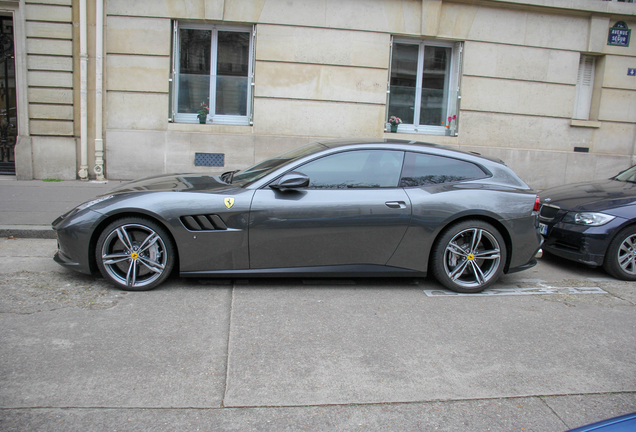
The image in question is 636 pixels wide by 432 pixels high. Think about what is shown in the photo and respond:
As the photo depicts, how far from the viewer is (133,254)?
183 inches

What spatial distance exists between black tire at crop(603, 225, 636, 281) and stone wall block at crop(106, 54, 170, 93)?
8.63 m

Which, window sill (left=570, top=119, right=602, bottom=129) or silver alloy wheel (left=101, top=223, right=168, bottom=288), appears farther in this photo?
window sill (left=570, top=119, right=602, bottom=129)

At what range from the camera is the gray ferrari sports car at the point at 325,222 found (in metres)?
4.62

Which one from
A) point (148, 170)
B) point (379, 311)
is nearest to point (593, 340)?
point (379, 311)

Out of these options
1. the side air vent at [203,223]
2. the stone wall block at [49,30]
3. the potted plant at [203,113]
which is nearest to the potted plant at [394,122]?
the potted plant at [203,113]

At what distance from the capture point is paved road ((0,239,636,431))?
2.89 metres

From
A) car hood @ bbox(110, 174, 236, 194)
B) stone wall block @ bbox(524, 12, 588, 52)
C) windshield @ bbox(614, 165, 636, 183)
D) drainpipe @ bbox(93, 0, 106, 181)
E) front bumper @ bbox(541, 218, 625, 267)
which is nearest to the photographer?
car hood @ bbox(110, 174, 236, 194)

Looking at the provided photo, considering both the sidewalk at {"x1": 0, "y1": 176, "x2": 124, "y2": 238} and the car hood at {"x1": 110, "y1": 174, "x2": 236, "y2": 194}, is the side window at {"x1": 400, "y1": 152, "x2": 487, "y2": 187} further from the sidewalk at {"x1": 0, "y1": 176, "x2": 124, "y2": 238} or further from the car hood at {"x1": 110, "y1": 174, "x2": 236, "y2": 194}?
the sidewalk at {"x1": 0, "y1": 176, "x2": 124, "y2": 238}

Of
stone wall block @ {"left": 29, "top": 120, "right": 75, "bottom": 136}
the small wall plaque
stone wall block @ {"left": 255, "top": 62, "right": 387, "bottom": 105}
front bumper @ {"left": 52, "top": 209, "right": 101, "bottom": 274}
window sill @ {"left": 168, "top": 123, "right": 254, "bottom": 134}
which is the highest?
the small wall plaque

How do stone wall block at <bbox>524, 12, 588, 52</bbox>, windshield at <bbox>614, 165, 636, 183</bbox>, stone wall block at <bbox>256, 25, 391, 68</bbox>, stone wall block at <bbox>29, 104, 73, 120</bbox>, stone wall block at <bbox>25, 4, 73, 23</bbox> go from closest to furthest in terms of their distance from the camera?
windshield at <bbox>614, 165, 636, 183</bbox>
stone wall block at <bbox>25, 4, 73, 23</bbox>
stone wall block at <bbox>29, 104, 73, 120</bbox>
stone wall block at <bbox>256, 25, 391, 68</bbox>
stone wall block at <bbox>524, 12, 588, 52</bbox>

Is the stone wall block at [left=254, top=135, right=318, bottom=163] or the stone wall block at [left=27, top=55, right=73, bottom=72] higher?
the stone wall block at [left=27, top=55, right=73, bottom=72]

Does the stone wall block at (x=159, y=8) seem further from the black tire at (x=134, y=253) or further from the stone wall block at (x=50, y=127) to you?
the black tire at (x=134, y=253)

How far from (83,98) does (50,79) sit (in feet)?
2.48

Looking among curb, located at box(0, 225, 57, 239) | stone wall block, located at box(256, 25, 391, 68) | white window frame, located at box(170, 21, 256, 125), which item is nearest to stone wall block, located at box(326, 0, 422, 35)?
stone wall block, located at box(256, 25, 391, 68)
